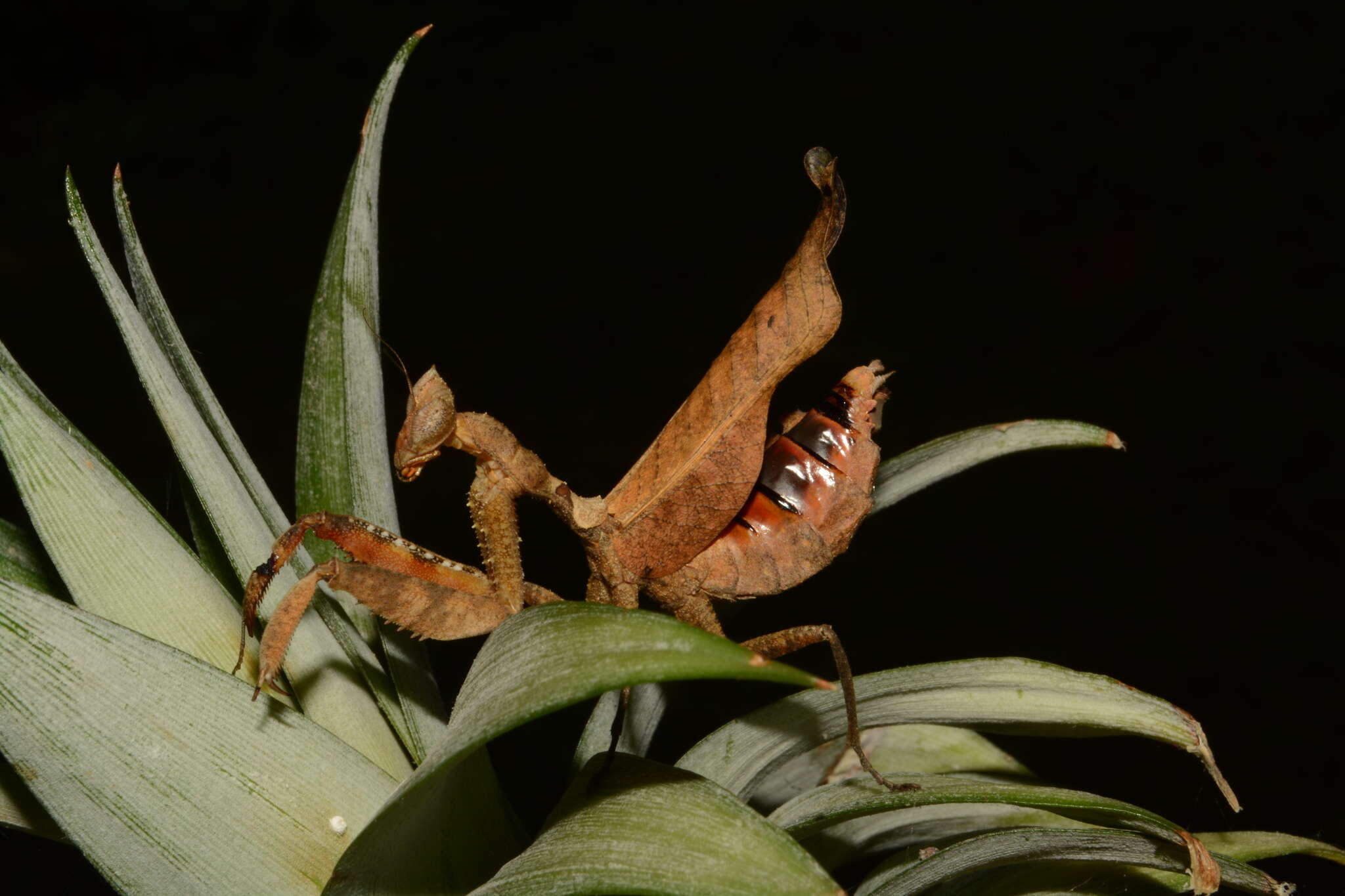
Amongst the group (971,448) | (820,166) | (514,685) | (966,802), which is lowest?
(966,802)

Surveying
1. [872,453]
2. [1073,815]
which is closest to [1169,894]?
[1073,815]

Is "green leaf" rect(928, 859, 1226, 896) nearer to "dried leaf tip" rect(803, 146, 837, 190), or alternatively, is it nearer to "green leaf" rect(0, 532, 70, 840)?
"dried leaf tip" rect(803, 146, 837, 190)

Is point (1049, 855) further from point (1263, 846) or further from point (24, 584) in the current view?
point (24, 584)

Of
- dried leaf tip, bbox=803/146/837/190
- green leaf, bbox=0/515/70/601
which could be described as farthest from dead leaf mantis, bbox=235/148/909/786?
green leaf, bbox=0/515/70/601

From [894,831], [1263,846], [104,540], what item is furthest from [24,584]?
[1263,846]

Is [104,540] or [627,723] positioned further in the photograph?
[627,723]

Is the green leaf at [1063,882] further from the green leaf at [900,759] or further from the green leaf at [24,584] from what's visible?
the green leaf at [24,584]

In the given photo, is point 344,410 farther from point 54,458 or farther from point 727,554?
point 727,554

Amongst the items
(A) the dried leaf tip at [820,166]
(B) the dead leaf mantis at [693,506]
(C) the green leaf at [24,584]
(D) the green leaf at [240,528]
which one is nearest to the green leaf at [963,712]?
(B) the dead leaf mantis at [693,506]
